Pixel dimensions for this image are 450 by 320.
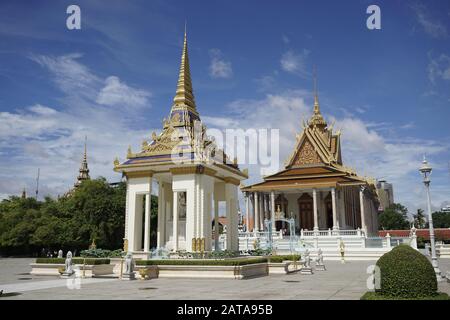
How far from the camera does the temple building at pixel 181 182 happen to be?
23.1m

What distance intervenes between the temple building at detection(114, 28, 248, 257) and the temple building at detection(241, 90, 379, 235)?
2001cm

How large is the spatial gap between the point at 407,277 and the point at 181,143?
16.2 m

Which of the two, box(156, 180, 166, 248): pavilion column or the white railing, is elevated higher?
box(156, 180, 166, 248): pavilion column

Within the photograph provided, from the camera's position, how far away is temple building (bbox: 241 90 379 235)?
46312 mm

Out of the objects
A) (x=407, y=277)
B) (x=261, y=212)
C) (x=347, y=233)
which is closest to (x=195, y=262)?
(x=407, y=277)

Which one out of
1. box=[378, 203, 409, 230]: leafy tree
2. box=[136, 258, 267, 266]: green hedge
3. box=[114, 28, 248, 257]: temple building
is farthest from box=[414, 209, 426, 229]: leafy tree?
box=[136, 258, 267, 266]: green hedge

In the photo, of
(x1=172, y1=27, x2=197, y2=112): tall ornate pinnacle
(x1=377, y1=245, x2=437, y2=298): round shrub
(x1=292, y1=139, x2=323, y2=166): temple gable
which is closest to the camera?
(x1=377, y1=245, x2=437, y2=298): round shrub

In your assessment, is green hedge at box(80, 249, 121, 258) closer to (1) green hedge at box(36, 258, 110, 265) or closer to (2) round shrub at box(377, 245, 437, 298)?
(1) green hedge at box(36, 258, 110, 265)

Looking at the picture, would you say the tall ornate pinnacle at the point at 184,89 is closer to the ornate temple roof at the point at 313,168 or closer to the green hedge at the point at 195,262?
the green hedge at the point at 195,262

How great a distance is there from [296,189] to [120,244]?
71.2 feet

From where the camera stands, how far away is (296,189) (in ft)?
159

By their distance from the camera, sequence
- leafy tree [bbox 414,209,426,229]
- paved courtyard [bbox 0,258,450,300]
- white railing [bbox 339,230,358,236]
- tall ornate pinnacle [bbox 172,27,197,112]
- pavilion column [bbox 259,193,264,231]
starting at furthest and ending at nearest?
leafy tree [bbox 414,209,426,229], pavilion column [bbox 259,193,264,231], white railing [bbox 339,230,358,236], tall ornate pinnacle [bbox 172,27,197,112], paved courtyard [bbox 0,258,450,300]

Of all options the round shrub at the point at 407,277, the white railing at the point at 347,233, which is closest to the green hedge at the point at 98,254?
the round shrub at the point at 407,277
